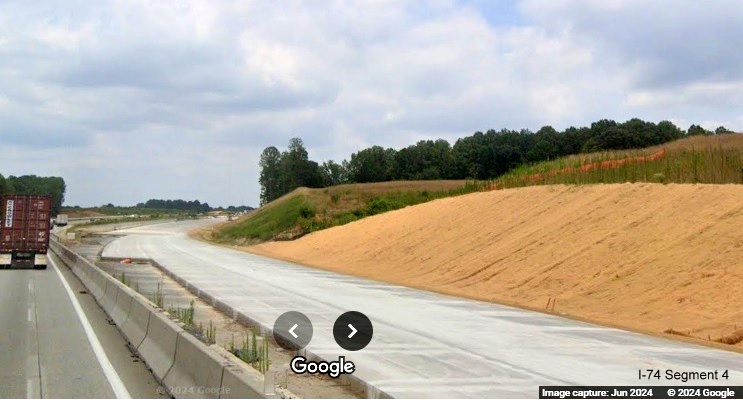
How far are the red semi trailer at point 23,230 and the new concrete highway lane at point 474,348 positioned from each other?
Answer: 20.7m

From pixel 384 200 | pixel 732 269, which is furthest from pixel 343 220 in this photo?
pixel 732 269

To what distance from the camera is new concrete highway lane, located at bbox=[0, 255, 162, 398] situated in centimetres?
1122

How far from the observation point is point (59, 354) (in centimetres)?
1432

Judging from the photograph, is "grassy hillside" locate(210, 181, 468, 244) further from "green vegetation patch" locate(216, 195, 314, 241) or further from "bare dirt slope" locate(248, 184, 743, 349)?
"bare dirt slope" locate(248, 184, 743, 349)

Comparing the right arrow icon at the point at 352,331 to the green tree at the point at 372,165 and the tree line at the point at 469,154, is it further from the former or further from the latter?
the green tree at the point at 372,165

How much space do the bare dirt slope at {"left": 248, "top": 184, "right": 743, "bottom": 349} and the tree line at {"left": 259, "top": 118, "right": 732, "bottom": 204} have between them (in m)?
45.9

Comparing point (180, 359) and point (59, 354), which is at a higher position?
point (180, 359)

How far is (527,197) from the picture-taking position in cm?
4219

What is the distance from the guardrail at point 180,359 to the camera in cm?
870

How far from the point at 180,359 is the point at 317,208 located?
3328 inches

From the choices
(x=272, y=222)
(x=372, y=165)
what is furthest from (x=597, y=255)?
(x=372, y=165)

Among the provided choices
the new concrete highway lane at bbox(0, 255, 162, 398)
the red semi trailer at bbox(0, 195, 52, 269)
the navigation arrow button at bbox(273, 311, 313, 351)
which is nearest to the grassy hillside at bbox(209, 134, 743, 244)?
the navigation arrow button at bbox(273, 311, 313, 351)

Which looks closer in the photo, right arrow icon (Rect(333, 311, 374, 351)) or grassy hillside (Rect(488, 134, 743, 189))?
right arrow icon (Rect(333, 311, 374, 351))

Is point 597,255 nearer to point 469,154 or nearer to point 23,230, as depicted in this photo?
point 23,230
